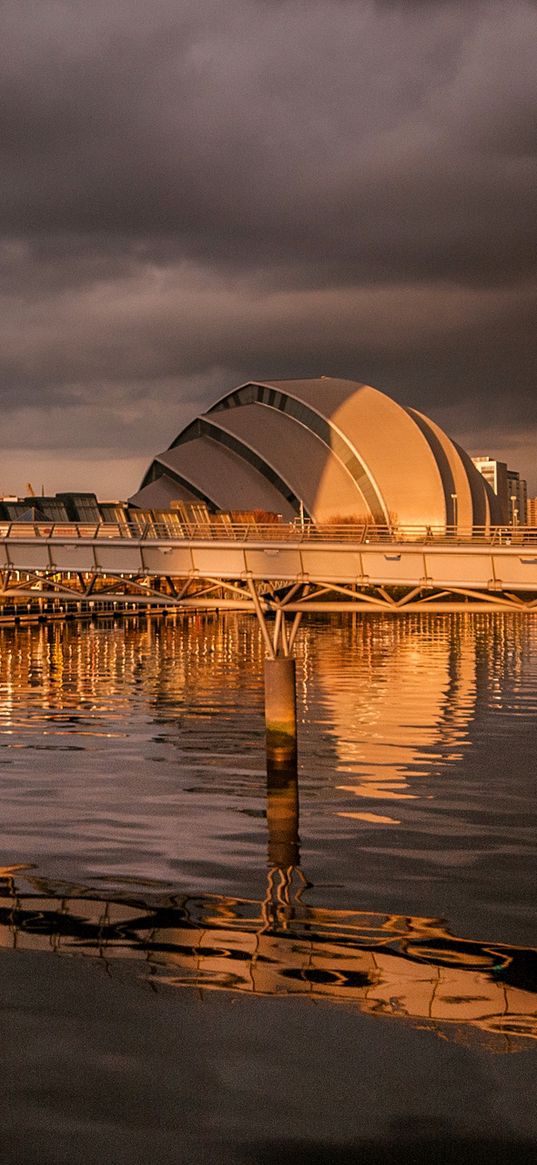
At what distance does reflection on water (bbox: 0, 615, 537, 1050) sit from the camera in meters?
21.1

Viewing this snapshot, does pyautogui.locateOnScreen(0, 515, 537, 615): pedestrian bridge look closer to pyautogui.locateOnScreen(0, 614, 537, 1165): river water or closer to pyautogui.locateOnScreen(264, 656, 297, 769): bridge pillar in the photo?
pyautogui.locateOnScreen(264, 656, 297, 769): bridge pillar

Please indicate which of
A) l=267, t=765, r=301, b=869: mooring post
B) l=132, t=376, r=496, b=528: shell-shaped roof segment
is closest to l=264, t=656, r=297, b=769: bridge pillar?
l=267, t=765, r=301, b=869: mooring post

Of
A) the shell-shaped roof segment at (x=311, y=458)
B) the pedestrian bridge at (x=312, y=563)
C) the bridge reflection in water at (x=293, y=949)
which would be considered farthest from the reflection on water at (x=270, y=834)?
the shell-shaped roof segment at (x=311, y=458)

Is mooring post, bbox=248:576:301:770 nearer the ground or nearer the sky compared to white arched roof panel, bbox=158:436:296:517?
nearer the ground

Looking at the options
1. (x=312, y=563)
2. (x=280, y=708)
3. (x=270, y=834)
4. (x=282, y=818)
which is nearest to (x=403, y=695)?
(x=312, y=563)

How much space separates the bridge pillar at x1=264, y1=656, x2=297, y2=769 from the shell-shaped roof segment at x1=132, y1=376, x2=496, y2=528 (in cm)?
10703

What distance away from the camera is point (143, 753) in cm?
4484

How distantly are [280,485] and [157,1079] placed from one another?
13405 centimetres

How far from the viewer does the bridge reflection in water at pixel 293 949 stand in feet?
63.9

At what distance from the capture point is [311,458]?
150 m

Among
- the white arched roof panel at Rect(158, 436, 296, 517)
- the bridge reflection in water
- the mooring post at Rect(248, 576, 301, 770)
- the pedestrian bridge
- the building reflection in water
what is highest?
the white arched roof panel at Rect(158, 436, 296, 517)

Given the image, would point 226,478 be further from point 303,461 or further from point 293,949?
point 293,949

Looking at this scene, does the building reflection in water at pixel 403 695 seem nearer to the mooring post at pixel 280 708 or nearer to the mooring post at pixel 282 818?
the mooring post at pixel 282 818

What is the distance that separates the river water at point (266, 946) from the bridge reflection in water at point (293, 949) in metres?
0.06
